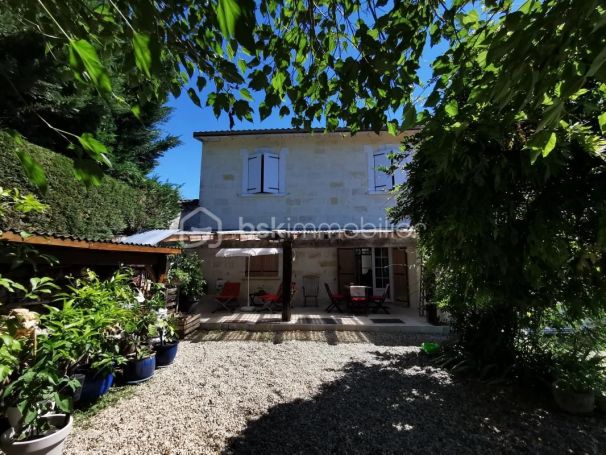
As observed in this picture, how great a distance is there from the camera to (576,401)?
153 inches

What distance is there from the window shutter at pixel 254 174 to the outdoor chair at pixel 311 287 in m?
3.77

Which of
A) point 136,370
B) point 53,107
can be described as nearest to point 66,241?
point 136,370

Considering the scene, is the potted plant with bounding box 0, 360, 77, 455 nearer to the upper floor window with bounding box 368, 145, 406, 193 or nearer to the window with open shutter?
the window with open shutter

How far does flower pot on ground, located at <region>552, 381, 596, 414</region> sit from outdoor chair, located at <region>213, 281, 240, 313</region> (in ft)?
28.1

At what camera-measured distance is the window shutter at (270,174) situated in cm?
1101

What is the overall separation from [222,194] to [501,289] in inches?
372

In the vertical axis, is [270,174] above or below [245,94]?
above

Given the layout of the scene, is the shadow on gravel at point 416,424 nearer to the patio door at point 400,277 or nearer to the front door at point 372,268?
the patio door at point 400,277

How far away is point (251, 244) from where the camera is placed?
28.7ft

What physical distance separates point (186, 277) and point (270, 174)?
4623mm

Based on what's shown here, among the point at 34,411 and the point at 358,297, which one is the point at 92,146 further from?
the point at 358,297

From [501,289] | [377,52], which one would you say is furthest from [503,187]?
[377,52]

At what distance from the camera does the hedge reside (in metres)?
5.55

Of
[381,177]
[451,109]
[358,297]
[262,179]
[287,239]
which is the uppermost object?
[381,177]
